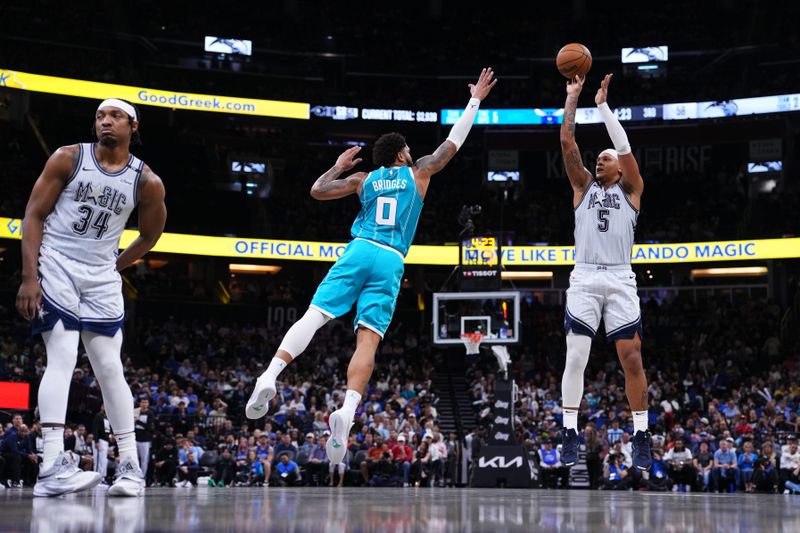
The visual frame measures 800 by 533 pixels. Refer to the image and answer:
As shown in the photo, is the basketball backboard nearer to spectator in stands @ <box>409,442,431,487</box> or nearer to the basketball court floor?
spectator in stands @ <box>409,442,431,487</box>

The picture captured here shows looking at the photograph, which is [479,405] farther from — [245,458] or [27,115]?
[27,115]

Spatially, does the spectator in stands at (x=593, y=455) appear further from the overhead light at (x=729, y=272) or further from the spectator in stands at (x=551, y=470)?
the overhead light at (x=729, y=272)

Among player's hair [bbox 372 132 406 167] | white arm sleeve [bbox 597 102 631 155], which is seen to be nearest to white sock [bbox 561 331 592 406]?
white arm sleeve [bbox 597 102 631 155]

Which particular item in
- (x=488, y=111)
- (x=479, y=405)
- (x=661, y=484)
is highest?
(x=488, y=111)

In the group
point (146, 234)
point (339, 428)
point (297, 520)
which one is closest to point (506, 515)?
point (297, 520)

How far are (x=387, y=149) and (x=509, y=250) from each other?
81.8 feet

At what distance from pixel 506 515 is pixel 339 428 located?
2083mm

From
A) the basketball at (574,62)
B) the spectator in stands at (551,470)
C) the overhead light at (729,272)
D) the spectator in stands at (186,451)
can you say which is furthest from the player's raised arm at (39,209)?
the overhead light at (729,272)

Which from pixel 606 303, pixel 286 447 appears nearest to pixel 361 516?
pixel 606 303

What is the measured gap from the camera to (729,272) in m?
36.0

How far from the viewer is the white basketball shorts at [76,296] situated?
5523mm

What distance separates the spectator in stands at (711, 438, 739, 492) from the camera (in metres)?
18.5

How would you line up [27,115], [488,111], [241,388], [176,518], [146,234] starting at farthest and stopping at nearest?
[488,111] < [27,115] < [241,388] < [146,234] < [176,518]

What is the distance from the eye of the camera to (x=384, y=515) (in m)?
4.28
